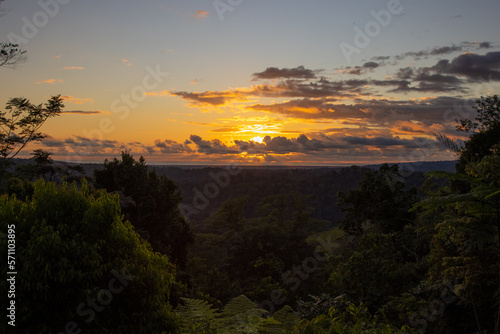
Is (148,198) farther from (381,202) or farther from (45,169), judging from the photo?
(381,202)

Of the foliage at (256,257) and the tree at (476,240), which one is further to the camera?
the foliage at (256,257)

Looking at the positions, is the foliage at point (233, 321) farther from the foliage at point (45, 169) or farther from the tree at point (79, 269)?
the foliage at point (45, 169)

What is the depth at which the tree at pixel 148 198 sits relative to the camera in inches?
840

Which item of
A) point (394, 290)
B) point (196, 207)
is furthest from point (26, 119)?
point (196, 207)

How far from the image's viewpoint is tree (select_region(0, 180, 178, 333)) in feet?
19.8

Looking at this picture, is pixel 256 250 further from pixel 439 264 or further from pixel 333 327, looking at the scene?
pixel 333 327

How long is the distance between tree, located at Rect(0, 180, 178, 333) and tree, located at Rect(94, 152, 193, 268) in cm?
1347

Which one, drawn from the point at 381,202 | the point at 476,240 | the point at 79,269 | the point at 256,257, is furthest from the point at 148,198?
the point at 476,240

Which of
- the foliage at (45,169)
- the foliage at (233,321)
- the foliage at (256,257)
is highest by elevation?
the foliage at (45,169)

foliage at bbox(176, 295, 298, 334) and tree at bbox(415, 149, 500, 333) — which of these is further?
foliage at bbox(176, 295, 298, 334)

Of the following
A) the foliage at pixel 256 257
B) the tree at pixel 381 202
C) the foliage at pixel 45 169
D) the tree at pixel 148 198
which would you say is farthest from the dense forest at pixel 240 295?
the foliage at pixel 256 257

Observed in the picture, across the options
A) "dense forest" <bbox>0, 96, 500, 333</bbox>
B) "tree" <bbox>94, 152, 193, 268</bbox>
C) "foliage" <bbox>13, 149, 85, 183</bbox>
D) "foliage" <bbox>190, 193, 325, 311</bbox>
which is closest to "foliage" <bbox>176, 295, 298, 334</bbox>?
"dense forest" <bbox>0, 96, 500, 333</bbox>

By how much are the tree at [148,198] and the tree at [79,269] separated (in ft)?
44.2

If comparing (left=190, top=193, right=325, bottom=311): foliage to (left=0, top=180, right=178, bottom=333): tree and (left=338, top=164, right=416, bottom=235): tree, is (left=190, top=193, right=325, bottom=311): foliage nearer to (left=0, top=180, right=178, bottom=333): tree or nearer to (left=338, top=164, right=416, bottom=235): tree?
(left=338, top=164, right=416, bottom=235): tree
